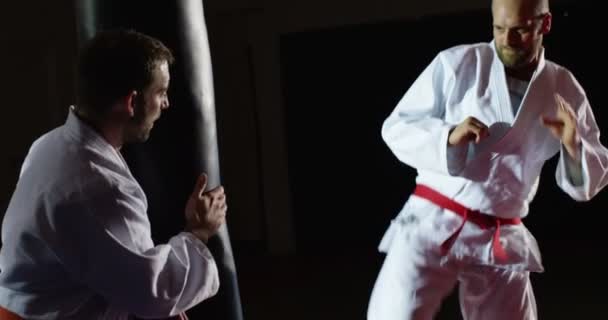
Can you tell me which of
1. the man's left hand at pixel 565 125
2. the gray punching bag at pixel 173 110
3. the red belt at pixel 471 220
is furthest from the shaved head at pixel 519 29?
the gray punching bag at pixel 173 110

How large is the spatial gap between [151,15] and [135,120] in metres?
0.62

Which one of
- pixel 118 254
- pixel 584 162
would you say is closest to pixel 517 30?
pixel 584 162

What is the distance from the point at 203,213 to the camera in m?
1.57

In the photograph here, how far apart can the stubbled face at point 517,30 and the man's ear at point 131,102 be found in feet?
3.50

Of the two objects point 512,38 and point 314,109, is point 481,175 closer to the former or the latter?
point 512,38

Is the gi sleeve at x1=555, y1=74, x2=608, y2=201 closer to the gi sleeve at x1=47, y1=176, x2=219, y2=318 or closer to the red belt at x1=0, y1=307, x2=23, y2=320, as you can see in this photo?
the gi sleeve at x1=47, y1=176, x2=219, y2=318

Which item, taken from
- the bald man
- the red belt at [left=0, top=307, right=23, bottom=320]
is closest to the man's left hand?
the bald man

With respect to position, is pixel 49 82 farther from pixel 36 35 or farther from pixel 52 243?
pixel 52 243

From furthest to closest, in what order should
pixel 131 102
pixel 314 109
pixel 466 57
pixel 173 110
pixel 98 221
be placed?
pixel 314 109 < pixel 466 57 < pixel 173 110 < pixel 131 102 < pixel 98 221

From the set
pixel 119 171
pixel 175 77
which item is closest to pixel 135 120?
pixel 119 171

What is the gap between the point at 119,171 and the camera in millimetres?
1437

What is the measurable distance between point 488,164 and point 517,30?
14.1 inches

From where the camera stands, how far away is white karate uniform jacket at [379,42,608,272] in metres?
2.11

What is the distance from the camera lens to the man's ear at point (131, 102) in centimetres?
144
